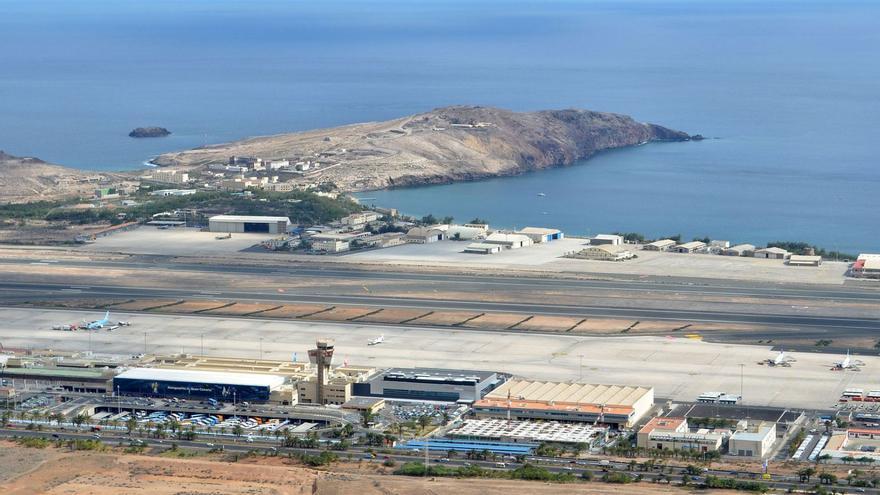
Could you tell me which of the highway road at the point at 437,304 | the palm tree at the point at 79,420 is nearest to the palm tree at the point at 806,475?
the palm tree at the point at 79,420

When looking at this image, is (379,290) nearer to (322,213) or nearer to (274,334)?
(274,334)

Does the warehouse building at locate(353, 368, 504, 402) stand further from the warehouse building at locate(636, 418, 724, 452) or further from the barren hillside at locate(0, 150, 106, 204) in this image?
the barren hillside at locate(0, 150, 106, 204)

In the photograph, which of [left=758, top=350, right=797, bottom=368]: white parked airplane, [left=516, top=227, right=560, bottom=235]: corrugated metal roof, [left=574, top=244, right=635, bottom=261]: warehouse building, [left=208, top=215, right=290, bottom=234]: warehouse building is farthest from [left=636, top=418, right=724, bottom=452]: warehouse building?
[left=208, top=215, right=290, bottom=234]: warehouse building

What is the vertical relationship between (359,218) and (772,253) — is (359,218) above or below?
above

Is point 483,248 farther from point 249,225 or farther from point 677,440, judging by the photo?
point 677,440

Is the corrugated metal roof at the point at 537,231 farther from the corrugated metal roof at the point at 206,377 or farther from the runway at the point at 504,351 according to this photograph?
the corrugated metal roof at the point at 206,377

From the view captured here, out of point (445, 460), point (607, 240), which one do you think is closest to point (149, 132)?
point (607, 240)
